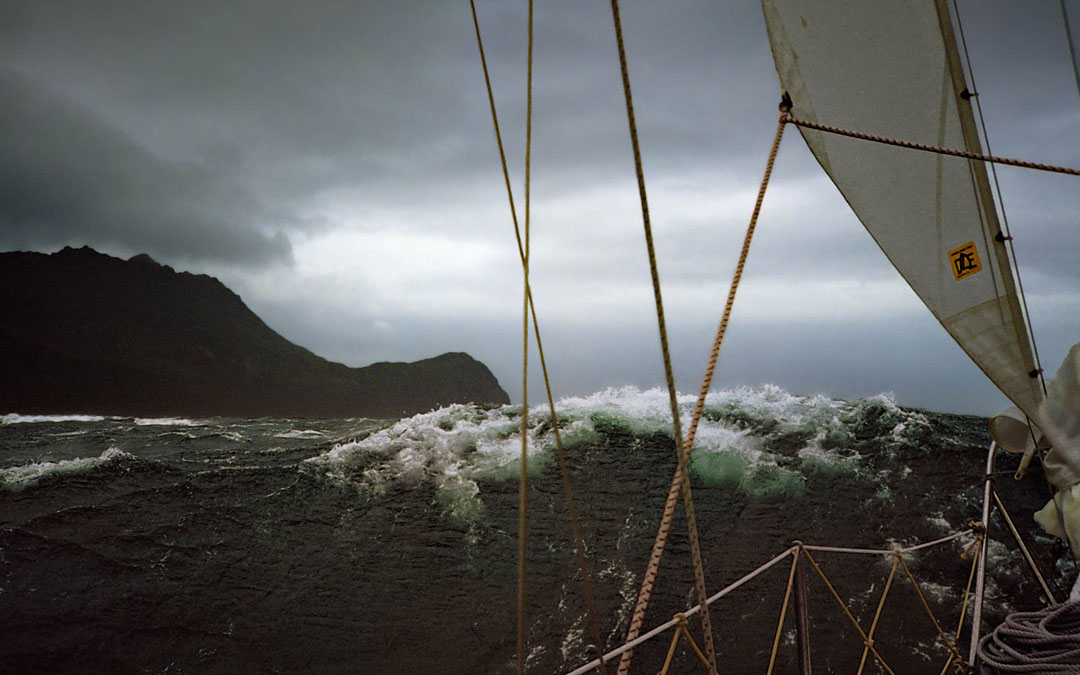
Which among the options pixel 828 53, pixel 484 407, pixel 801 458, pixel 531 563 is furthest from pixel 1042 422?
pixel 484 407

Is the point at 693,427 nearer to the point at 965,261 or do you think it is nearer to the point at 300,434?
the point at 965,261

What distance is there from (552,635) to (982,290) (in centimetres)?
243

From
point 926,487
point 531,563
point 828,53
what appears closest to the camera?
point 828,53

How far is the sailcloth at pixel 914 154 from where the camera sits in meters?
1.69

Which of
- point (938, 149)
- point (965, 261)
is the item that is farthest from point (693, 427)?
point (965, 261)

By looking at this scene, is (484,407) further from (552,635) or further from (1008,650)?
(1008,650)

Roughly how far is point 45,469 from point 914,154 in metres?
5.76

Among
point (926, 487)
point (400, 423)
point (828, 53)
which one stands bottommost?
point (926, 487)

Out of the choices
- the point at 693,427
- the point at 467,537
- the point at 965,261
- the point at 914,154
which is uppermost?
the point at 914,154

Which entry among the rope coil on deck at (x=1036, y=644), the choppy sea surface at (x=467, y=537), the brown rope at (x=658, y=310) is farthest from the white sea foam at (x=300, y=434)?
the brown rope at (x=658, y=310)

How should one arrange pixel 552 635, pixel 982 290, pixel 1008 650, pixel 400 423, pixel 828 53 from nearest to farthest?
pixel 1008 650
pixel 828 53
pixel 982 290
pixel 552 635
pixel 400 423

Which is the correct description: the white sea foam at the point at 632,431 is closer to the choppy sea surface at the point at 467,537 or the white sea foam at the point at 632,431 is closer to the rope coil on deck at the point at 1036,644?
the choppy sea surface at the point at 467,537

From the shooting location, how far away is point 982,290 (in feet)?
5.94

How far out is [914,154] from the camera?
5.79 ft
